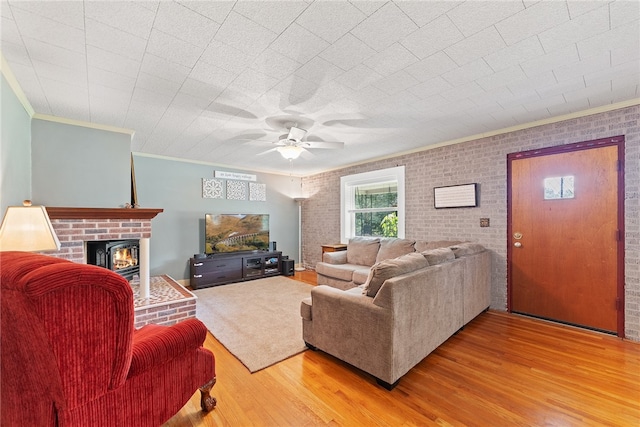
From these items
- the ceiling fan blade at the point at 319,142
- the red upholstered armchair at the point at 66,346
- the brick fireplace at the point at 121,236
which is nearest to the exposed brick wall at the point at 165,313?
the brick fireplace at the point at 121,236

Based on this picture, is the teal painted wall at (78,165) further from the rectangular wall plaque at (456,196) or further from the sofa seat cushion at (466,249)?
the rectangular wall plaque at (456,196)

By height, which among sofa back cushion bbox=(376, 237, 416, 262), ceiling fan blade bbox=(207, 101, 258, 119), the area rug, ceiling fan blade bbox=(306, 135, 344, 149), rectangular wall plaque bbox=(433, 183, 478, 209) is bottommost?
the area rug

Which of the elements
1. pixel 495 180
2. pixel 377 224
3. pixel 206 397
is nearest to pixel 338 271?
pixel 377 224

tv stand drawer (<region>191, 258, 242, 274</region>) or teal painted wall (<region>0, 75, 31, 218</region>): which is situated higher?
teal painted wall (<region>0, 75, 31, 218</region>)

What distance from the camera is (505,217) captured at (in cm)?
346

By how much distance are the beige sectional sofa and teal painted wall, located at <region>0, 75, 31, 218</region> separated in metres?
2.66

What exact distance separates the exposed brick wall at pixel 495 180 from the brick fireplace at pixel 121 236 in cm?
361

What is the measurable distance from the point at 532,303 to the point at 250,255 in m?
4.58

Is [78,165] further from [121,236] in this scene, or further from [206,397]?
[206,397]

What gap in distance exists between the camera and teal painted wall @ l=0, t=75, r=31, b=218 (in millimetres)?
2029

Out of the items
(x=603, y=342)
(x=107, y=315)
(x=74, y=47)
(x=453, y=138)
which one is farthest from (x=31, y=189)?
(x=603, y=342)

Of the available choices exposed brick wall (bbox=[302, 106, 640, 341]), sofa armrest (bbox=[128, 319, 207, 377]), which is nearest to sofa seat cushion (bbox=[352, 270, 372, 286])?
exposed brick wall (bbox=[302, 106, 640, 341])

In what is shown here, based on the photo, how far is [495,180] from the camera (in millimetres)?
3555

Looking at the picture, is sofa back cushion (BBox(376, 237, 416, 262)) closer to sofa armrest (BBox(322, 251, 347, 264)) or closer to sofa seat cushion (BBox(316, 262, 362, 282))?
sofa seat cushion (BBox(316, 262, 362, 282))
